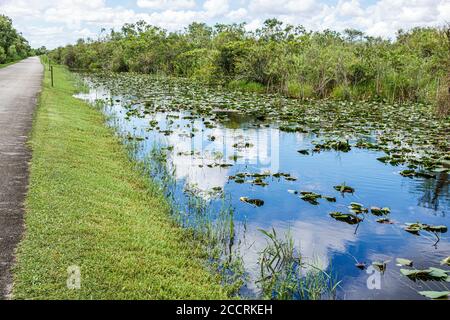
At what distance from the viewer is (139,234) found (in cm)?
691

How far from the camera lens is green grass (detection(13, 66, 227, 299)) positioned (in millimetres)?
5258

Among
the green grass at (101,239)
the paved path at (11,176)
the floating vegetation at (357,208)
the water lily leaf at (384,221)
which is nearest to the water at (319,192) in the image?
the water lily leaf at (384,221)

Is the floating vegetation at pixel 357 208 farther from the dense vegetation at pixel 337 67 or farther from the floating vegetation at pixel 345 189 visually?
the dense vegetation at pixel 337 67

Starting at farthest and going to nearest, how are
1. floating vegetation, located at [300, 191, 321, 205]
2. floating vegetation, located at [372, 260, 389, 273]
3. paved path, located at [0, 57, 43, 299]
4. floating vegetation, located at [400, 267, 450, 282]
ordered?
floating vegetation, located at [300, 191, 321, 205] → floating vegetation, located at [372, 260, 389, 273] → floating vegetation, located at [400, 267, 450, 282] → paved path, located at [0, 57, 43, 299]

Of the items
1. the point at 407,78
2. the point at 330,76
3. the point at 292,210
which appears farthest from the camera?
the point at 330,76

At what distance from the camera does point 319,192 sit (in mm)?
10070

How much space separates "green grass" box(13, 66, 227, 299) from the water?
3.27ft

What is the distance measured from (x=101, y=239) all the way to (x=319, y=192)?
5521 mm

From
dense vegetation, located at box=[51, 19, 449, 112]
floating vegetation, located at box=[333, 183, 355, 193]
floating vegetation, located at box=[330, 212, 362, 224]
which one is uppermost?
dense vegetation, located at box=[51, 19, 449, 112]

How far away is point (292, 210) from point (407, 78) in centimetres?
2223

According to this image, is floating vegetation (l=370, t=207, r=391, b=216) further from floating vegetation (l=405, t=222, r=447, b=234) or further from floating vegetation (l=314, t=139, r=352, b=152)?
floating vegetation (l=314, t=139, r=352, b=152)

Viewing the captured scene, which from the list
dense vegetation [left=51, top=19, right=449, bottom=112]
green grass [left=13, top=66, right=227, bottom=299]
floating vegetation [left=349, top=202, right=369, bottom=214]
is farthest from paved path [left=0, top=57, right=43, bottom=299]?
dense vegetation [left=51, top=19, right=449, bottom=112]
